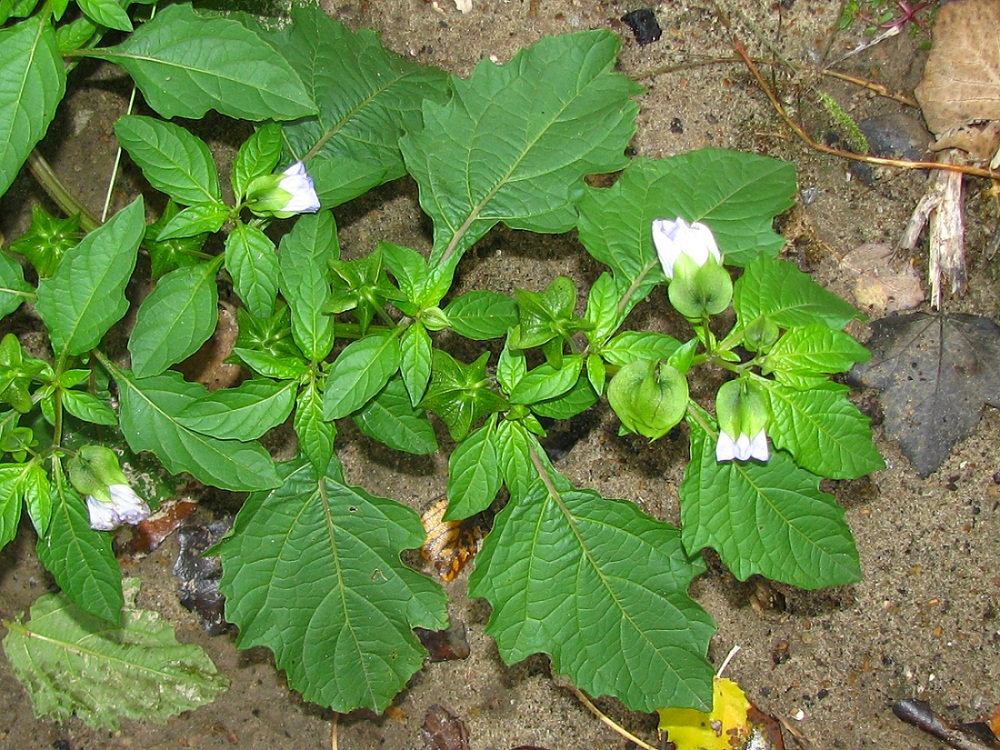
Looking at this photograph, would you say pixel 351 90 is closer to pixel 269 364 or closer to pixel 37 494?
pixel 269 364

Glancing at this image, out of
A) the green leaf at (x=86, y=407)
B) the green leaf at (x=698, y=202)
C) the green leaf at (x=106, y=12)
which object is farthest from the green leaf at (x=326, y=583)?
the green leaf at (x=106, y=12)

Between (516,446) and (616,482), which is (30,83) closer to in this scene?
(516,446)

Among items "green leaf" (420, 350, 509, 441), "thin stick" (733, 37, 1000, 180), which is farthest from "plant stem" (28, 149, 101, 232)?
"thin stick" (733, 37, 1000, 180)

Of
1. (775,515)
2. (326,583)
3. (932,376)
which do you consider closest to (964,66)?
(932,376)

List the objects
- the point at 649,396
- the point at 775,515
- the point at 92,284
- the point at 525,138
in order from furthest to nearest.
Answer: the point at 525,138, the point at 775,515, the point at 92,284, the point at 649,396

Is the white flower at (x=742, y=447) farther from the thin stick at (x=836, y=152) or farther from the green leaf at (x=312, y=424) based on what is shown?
the thin stick at (x=836, y=152)

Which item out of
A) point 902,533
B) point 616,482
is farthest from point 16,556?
point 902,533

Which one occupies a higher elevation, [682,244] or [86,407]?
[682,244]
